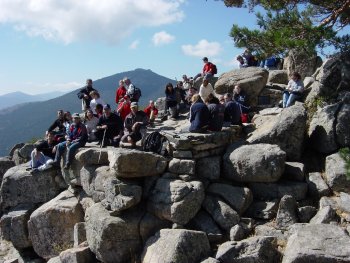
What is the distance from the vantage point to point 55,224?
17391 mm

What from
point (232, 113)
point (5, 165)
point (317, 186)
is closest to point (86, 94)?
point (5, 165)

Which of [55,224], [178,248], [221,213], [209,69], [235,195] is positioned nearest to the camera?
[178,248]

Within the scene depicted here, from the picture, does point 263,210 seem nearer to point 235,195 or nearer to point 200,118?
point 235,195

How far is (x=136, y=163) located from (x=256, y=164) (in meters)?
4.24

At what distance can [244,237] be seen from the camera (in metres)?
13.0

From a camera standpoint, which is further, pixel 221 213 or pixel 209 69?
pixel 209 69

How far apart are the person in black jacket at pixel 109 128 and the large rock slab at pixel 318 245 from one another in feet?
29.7

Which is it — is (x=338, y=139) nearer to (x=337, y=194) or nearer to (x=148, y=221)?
(x=337, y=194)

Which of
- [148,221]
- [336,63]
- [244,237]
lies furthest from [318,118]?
[148,221]

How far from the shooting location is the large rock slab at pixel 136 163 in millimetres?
14250

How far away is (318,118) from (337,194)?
3.74 meters

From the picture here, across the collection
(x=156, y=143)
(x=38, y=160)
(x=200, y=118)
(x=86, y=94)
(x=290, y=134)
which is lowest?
(x=38, y=160)

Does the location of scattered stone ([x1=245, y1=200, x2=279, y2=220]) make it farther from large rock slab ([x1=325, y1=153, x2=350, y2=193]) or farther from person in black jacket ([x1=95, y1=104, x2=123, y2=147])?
person in black jacket ([x1=95, y1=104, x2=123, y2=147])

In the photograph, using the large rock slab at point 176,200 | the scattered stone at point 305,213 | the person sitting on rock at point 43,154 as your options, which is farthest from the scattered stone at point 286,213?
the person sitting on rock at point 43,154
